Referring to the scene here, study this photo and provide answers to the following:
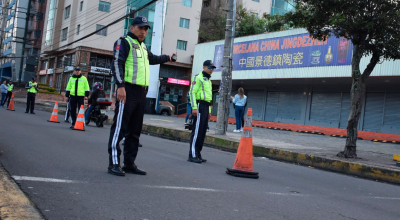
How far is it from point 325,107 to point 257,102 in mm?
6405

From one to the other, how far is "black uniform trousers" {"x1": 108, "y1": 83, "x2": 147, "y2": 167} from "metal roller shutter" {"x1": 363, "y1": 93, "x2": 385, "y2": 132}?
20003 mm

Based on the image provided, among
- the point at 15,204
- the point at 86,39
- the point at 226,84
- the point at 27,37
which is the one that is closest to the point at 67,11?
the point at 86,39

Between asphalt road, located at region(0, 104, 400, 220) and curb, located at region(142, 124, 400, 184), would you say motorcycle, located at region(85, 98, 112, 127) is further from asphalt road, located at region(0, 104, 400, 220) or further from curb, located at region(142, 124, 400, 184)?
asphalt road, located at region(0, 104, 400, 220)

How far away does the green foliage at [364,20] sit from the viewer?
9.10 m

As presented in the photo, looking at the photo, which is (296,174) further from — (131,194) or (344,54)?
(344,54)

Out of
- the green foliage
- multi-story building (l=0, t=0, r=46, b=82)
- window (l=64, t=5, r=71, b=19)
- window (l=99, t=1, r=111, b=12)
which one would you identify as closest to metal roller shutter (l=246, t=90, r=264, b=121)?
the green foliage

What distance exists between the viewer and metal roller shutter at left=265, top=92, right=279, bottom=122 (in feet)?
96.6

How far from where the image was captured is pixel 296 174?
7.52m

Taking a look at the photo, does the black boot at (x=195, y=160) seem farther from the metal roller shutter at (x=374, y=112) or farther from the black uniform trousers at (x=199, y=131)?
the metal roller shutter at (x=374, y=112)

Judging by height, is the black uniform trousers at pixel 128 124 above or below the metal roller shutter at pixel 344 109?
below

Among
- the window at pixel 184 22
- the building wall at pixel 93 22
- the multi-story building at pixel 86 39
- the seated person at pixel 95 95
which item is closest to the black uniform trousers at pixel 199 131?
the seated person at pixel 95 95

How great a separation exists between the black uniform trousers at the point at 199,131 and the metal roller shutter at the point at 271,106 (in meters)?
22.0

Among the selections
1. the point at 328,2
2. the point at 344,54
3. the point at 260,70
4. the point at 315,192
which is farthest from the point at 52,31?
the point at 315,192

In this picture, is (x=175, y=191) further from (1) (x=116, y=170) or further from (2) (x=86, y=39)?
(2) (x=86, y=39)
